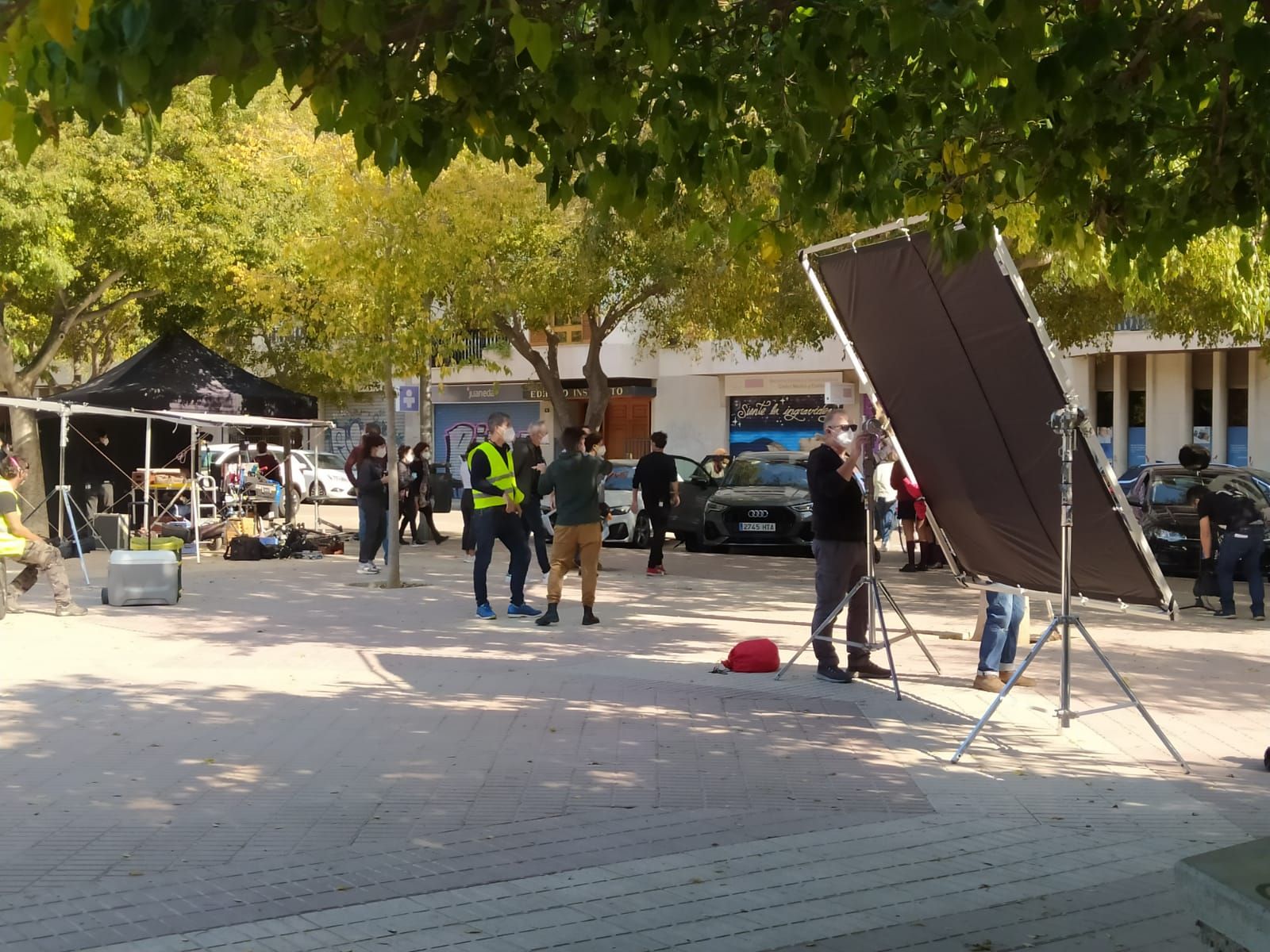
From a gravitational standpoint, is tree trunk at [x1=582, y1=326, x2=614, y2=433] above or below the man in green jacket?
above

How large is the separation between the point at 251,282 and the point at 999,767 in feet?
64.5

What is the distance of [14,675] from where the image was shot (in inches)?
396

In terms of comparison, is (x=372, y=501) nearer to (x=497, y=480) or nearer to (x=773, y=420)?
(x=497, y=480)

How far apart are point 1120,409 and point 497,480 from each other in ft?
84.7

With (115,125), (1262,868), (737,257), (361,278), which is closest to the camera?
(1262,868)

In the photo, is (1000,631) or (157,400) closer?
(1000,631)

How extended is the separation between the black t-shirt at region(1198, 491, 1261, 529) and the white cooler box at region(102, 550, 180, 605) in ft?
32.6

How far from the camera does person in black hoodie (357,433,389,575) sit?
18.2 meters

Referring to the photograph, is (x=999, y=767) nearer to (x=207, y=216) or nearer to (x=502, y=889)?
(x=502, y=889)

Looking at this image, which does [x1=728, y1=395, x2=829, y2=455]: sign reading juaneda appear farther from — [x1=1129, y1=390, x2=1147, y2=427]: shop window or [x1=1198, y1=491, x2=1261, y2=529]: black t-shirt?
[x1=1198, y1=491, x2=1261, y2=529]: black t-shirt

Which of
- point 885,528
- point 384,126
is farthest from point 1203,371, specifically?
point 384,126

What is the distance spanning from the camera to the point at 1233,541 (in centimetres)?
1360

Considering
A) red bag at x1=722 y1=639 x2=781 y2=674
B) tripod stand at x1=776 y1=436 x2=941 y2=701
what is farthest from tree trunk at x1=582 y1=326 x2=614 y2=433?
tripod stand at x1=776 y1=436 x2=941 y2=701

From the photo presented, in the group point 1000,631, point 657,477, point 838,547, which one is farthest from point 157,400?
point 1000,631
